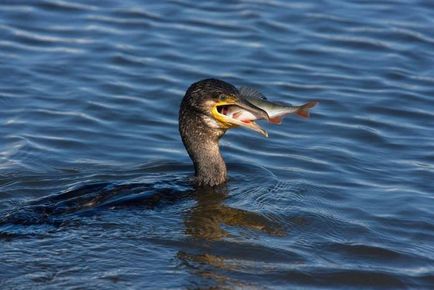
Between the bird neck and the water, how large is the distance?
0.50 feet

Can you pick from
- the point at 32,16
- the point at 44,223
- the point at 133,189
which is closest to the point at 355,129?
the point at 133,189

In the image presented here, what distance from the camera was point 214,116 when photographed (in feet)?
32.7

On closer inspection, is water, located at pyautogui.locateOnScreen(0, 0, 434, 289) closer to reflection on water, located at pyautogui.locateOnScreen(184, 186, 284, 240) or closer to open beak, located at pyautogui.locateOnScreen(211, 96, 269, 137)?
reflection on water, located at pyautogui.locateOnScreen(184, 186, 284, 240)

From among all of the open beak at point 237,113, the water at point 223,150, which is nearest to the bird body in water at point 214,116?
the open beak at point 237,113

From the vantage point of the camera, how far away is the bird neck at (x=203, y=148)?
398 inches

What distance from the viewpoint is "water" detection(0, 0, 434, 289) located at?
8.43 metres

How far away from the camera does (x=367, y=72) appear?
13219 millimetres

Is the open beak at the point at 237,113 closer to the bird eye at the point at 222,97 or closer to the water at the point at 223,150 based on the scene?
the bird eye at the point at 222,97

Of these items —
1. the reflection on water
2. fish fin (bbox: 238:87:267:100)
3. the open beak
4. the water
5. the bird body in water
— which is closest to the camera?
the water

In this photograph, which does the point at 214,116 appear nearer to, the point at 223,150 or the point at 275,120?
the point at 275,120

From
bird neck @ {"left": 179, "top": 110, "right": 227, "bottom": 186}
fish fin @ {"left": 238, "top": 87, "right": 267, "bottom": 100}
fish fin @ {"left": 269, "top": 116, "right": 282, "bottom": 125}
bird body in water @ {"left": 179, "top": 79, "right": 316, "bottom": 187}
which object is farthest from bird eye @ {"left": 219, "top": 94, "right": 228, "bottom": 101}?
fish fin @ {"left": 269, "top": 116, "right": 282, "bottom": 125}

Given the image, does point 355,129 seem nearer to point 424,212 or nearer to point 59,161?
point 424,212

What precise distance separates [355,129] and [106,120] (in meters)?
2.50

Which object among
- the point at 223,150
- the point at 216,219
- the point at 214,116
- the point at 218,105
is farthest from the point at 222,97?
the point at 223,150
